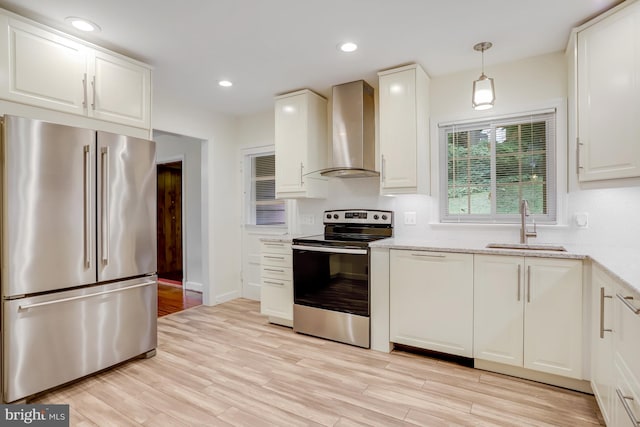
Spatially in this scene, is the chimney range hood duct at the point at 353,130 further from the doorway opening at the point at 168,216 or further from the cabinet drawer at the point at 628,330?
the doorway opening at the point at 168,216

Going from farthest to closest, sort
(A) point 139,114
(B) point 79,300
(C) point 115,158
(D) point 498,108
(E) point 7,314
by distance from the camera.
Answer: (D) point 498,108 < (A) point 139,114 < (C) point 115,158 < (B) point 79,300 < (E) point 7,314

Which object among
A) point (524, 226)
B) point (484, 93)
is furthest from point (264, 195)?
point (524, 226)

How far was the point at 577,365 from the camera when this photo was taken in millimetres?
2148

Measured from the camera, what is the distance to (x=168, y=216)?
6.00 meters

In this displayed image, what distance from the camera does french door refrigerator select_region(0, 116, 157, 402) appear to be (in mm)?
1985

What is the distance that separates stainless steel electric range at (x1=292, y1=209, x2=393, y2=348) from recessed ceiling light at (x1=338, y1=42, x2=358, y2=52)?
153 cm

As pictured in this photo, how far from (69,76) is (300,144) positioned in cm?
200

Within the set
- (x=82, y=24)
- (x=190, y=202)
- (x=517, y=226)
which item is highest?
(x=82, y=24)

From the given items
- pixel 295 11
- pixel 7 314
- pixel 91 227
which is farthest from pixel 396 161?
pixel 7 314

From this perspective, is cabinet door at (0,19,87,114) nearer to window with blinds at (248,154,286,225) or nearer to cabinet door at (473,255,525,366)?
window with blinds at (248,154,286,225)

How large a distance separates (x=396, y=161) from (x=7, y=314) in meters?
2.97

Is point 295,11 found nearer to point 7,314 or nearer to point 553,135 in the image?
point 553,135
